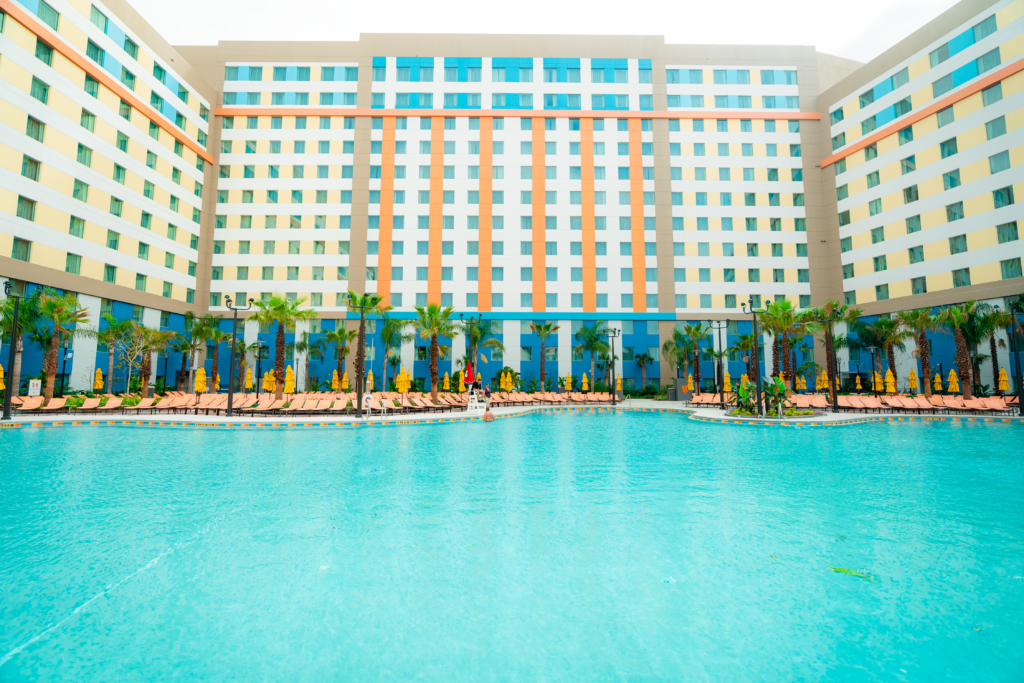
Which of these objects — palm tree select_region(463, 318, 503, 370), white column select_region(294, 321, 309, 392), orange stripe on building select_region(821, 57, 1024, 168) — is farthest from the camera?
white column select_region(294, 321, 309, 392)

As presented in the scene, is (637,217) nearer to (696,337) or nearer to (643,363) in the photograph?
(696,337)

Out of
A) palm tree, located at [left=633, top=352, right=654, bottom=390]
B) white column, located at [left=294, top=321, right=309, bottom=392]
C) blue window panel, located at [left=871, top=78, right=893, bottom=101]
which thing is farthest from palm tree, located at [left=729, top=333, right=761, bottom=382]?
white column, located at [left=294, top=321, right=309, bottom=392]

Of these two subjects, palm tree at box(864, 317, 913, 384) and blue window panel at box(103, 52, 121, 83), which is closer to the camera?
blue window panel at box(103, 52, 121, 83)

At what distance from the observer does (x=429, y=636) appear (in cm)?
367

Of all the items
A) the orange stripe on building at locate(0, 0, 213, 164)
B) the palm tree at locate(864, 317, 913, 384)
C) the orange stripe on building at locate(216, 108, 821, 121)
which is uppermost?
the orange stripe on building at locate(216, 108, 821, 121)

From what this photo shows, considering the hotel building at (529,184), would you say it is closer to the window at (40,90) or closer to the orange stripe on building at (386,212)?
the orange stripe on building at (386,212)

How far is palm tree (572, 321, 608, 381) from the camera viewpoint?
42844 mm

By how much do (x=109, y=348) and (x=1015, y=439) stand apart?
1947 inches

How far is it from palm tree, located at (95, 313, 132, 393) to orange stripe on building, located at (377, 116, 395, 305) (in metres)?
19.3

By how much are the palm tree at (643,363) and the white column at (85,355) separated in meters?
43.3

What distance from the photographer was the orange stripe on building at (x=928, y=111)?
32250 millimetres

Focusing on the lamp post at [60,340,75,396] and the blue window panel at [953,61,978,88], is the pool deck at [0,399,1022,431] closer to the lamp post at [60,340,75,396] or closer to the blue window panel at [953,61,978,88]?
the lamp post at [60,340,75,396]

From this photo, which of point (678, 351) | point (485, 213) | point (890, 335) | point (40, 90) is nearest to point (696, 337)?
point (678, 351)

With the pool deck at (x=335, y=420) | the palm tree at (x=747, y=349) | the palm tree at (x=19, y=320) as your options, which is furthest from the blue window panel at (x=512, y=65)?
the palm tree at (x=19, y=320)
